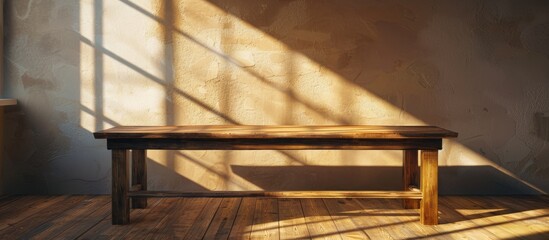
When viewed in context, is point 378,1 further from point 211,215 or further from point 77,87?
point 77,87

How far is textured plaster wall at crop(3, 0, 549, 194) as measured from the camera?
4887 millimetres

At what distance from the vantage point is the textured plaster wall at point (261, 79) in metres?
4.89

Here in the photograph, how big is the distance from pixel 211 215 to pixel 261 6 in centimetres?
182

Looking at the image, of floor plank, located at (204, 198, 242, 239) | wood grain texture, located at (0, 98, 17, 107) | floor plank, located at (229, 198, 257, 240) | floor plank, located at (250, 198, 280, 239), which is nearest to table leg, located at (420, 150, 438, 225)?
floor plank, located at (250, 198, 280, 239)

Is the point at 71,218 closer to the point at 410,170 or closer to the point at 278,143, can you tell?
the point at 278,143

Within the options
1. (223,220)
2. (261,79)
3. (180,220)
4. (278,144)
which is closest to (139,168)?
(180,220)

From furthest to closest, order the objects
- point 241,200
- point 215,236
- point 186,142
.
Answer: point 241,200, point 186,142, point 215,236

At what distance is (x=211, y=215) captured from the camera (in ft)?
13.6

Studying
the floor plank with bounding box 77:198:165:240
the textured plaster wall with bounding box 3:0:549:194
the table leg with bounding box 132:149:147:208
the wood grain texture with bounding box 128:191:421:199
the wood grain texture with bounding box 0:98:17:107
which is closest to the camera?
the floor plank with bounding box 77:198:165:240

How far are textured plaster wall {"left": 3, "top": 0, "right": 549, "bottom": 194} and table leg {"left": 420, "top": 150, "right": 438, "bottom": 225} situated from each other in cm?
105

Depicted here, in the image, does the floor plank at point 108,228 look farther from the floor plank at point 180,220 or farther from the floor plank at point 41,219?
the floor plank at point 41,219

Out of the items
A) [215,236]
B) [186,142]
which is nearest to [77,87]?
[186,142]

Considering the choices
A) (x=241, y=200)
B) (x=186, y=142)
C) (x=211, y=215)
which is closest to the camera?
(x=186, y=142)

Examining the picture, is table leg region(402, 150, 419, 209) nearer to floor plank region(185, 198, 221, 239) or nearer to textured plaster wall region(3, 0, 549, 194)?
textured plaster wall region(3, 0, 549, 194)
